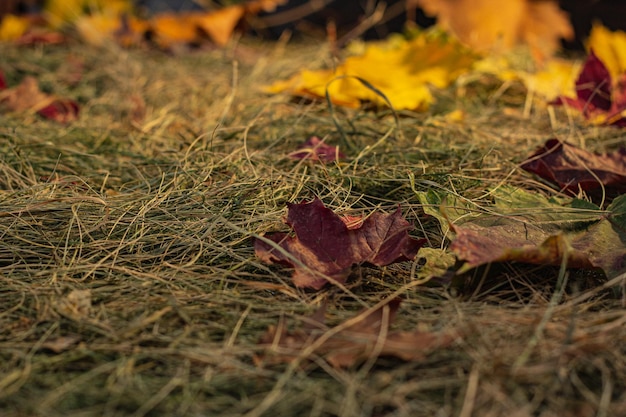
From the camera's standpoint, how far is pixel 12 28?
276 centimetres

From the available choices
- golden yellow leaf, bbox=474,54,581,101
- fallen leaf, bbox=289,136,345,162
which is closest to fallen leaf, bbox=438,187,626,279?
fallen leaf, bbox=289,136,345,162

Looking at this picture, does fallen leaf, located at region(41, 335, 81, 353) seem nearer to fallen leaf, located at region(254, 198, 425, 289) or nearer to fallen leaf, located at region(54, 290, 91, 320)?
fallen leaf, located at region(54, 290, 91, 320)

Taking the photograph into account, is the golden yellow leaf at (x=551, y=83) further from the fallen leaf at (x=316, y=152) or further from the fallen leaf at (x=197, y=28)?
the fallen leaf at (x=197, y=28)

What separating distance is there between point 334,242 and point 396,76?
32.8 inches

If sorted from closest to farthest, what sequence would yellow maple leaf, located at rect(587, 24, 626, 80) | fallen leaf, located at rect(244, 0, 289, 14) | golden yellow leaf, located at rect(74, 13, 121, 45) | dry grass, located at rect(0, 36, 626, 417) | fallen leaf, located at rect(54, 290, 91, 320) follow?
dry grass, located at rect(0, 36, 626, 417) → fallen leaf, located at rect(54, 290, 91, 320) → yellow maple leaf, located at rect(587, 24, 626, 80) → golden yellow leaf, located at rect(74, 13, 121, 45) → fallen leaf, located at rect(244, 0, 289, 14)

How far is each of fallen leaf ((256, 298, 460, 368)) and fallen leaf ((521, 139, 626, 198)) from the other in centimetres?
56

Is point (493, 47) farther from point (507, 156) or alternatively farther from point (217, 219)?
point (217, 219)

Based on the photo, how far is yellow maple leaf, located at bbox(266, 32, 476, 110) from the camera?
1.66 m

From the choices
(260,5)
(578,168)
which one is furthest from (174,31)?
(578,168)

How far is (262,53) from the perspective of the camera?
8.56ft

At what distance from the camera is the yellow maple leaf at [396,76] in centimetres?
166

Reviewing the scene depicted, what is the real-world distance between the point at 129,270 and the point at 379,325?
15.5 inches

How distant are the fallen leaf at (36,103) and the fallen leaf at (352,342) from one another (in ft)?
3.99

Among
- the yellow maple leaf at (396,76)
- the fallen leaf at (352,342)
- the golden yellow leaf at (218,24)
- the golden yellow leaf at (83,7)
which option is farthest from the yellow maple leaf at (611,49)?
the golden yellow leaf at (83,7)
